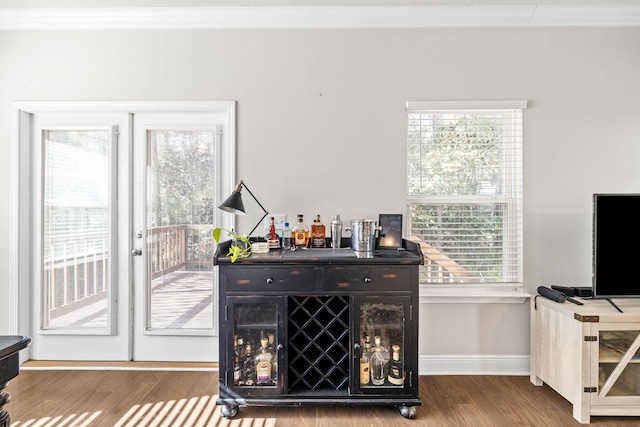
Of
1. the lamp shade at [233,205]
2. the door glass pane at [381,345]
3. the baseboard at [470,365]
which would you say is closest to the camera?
the door glass pane at [381,345]

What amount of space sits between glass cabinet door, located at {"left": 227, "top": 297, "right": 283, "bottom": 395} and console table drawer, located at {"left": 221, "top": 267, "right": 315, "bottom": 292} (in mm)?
69

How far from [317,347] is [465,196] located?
1.57 m

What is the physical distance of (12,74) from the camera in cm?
272

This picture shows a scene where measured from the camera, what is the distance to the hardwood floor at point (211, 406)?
2105 millimetres

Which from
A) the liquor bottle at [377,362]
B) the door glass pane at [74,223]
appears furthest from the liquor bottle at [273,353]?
the door glass pane at [74,223]

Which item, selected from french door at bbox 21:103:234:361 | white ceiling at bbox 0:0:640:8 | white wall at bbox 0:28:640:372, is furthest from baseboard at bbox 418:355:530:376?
white ceiling at bbox 0:0:640:8

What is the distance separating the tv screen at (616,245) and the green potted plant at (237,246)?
87.3 inches

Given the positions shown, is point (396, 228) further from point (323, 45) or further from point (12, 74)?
point (12, 74)

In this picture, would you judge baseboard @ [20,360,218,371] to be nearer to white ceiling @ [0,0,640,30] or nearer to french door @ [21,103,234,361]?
french door @ [21,103,234,361]

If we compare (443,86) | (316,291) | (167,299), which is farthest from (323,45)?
(167,299)

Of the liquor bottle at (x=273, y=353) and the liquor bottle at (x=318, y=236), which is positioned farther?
the liquor bottle at (x=318, y=236)

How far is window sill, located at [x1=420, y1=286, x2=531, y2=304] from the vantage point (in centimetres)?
264

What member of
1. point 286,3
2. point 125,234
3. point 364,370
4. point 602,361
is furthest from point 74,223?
point 602,361

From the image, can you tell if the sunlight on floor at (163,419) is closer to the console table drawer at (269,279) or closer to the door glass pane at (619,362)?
the console table drawer at (269,279)
